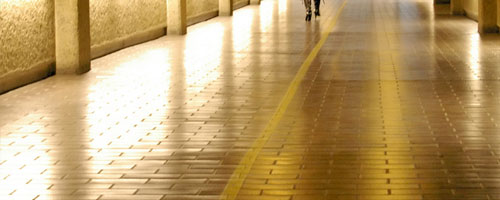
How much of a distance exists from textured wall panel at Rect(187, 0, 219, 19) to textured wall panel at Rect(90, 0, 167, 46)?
12.0 ft

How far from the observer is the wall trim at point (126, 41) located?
1853 centimetres

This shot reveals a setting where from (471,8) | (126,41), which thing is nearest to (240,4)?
(471,8)

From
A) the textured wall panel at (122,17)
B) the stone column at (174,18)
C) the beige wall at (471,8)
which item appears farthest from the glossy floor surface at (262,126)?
the beige wall at (471,8)

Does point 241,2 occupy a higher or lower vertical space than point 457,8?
lower

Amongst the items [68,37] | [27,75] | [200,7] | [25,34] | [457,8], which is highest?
[25,34]

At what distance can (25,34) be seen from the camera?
14766 mm

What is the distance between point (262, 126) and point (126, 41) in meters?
10.4

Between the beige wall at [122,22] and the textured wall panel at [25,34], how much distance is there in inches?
89.6

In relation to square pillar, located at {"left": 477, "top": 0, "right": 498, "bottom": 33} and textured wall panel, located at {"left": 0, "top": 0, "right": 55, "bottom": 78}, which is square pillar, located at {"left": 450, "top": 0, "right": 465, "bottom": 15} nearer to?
square pillar, located at {"left": 477, "top": 0, "right": 498, "bottom": 33}

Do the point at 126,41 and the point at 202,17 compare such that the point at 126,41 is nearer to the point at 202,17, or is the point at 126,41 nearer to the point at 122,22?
the point at 122,22

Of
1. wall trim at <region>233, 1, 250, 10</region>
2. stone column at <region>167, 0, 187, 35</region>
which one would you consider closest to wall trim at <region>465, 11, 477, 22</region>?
stone column at <region>167, 0, 187, 35</region>

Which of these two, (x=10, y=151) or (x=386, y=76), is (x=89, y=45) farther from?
(x=10, y=151)

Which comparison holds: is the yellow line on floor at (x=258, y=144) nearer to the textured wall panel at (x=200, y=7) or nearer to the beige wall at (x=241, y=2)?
the textured wall panel at (x=200, y=7)

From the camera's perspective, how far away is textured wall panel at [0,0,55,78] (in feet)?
45.8
